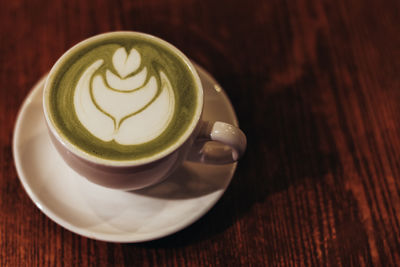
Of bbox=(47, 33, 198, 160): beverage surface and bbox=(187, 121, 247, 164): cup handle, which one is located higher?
bbox=(47, 33, 198, 160): beverage surface

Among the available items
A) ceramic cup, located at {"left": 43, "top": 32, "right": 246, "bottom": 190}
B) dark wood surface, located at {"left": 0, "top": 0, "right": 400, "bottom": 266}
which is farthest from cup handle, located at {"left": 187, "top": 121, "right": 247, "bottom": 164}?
dark wood surface, located at {"left": 0, "top": 0, "right": 400, "bottom": 266}

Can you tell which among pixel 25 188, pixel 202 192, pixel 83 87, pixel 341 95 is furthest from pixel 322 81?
pixel 25 188

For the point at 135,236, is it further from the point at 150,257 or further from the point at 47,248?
the point at 47,248

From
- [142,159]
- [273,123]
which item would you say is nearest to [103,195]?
[142,159]

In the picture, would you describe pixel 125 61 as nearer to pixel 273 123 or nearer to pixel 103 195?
pixel 103 195

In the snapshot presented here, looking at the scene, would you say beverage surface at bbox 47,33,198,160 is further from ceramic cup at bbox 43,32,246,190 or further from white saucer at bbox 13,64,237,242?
white saucer at bbox 13,64,237,242

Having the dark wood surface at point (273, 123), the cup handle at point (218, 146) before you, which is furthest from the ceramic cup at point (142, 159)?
the dark wood surface at point (273, 123)
